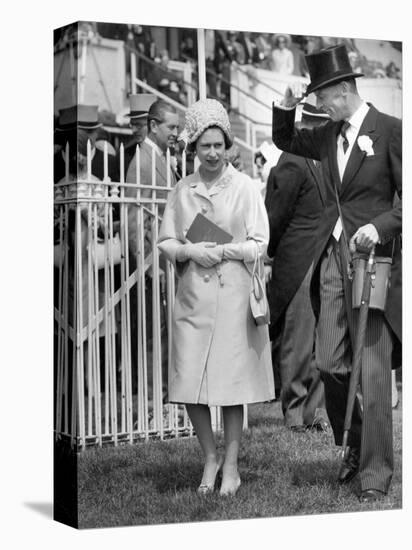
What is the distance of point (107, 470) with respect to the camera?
11039 millimetres

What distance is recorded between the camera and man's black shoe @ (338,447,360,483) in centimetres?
1147

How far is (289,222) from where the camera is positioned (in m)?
11.9

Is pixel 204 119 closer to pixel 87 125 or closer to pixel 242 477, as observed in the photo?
pixel 87 125

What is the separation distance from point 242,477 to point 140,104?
269 centimetres

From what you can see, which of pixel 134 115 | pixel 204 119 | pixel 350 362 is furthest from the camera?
pixel 350 362

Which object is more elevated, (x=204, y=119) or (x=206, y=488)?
(x=204, y=119)

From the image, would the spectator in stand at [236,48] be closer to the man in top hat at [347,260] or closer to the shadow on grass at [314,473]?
the man in top hat at [347,260]

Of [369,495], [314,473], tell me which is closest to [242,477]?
[314,473]

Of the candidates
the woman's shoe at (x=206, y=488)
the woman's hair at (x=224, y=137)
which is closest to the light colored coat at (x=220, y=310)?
the woman's hair at (x=224, y=137)

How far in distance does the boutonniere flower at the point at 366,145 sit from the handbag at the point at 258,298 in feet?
3.81

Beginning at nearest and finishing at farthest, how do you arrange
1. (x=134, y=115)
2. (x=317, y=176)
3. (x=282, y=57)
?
1. (x=134, y=115)
2. (x=282, y=57)
3. (x=317, y=176)

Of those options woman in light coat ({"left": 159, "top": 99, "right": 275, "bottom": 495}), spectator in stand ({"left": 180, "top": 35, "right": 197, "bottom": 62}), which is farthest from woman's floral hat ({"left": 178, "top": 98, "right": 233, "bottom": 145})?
spectator in stand ({"left": 180, "top": 35, "right": 197, "bottom": 62})

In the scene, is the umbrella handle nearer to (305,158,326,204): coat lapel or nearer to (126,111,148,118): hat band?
(305,158,326,204): coat lapel

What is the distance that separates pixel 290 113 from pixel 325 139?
12.8 inches
